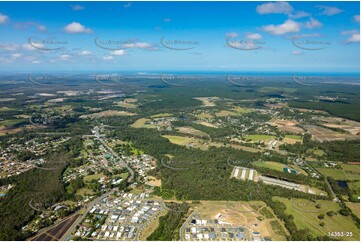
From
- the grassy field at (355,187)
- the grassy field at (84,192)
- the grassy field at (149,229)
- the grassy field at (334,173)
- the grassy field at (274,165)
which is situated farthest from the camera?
the grassy field at (274,165)

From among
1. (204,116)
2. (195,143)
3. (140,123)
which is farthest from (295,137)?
(140,123)

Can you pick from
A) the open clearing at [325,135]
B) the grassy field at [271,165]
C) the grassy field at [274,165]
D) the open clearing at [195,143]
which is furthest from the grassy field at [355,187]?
the open clearing at [325,135]

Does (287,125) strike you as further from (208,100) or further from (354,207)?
(208,100)

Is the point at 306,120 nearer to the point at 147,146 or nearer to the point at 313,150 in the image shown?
the point at 313,150

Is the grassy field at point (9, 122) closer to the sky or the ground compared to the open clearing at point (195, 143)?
closer to the sky

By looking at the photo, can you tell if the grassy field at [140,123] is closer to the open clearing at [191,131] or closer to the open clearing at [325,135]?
the open clearing at [191,131]

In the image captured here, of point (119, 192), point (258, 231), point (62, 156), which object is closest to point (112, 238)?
point (119, 192)

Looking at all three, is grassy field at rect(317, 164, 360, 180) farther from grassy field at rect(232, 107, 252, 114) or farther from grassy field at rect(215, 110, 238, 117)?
grassy field at rect(232, 107, 252, 114)

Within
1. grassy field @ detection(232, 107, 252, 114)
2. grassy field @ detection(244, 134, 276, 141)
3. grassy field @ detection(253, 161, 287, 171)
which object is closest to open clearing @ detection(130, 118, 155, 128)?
grassy field @ detection(244, 134, 276, 141)

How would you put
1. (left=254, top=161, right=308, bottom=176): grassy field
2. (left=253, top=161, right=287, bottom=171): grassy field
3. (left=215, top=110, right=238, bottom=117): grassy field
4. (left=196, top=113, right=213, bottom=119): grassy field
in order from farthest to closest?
1. (left=215, top=110, right=238, bottom=117): grassy field
2. (left=196, top=113, right=213, bottom=119): grassy field
3. (left=253, top=161, right=287, bottom=171): grassy field
4. (left=254, top=161, right=308, bottom=176): grassy field
